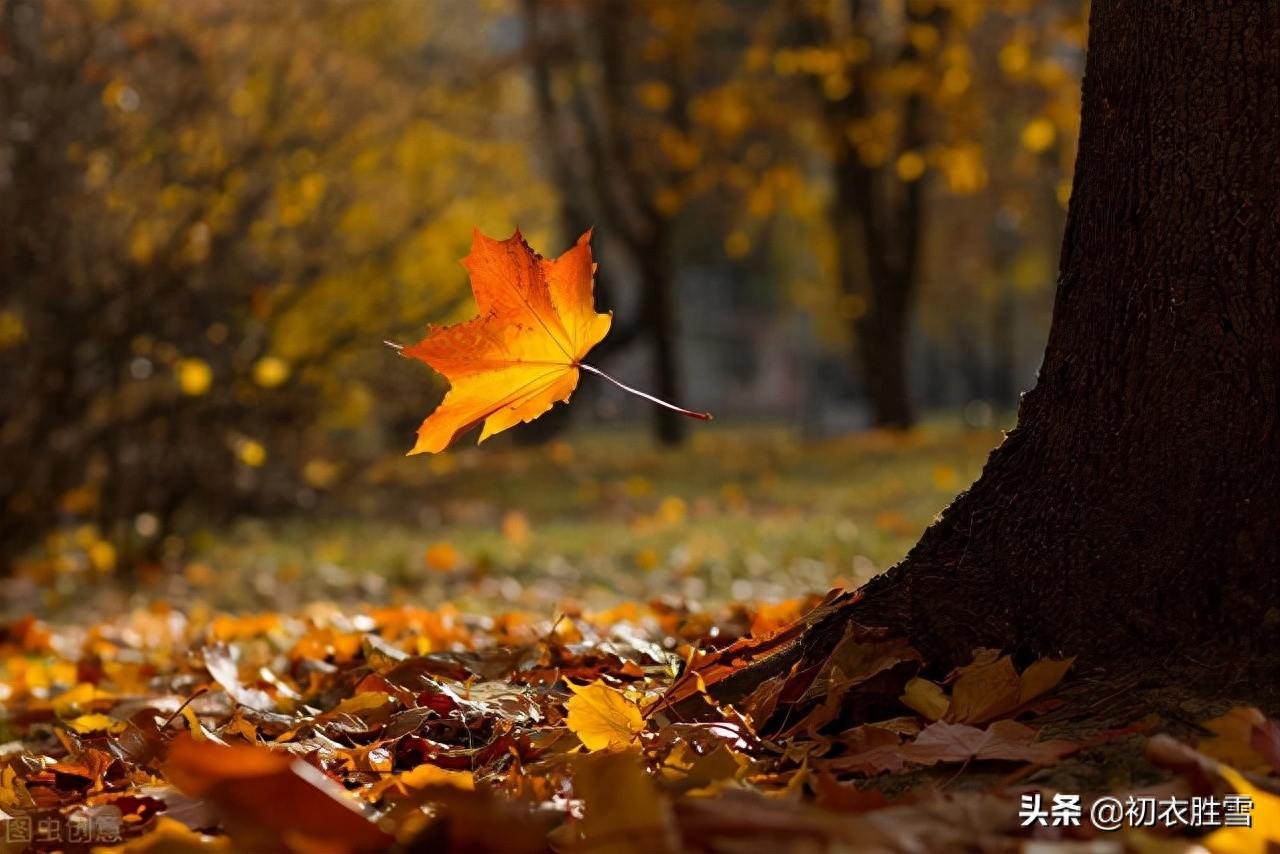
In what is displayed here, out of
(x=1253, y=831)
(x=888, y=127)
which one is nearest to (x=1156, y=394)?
(x=1253, y=831)

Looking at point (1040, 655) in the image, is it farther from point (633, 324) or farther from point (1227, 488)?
point (633, 324)

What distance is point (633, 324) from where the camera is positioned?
61.4ft

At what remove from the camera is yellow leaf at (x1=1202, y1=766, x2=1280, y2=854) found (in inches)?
49.1

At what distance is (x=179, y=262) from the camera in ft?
22.7

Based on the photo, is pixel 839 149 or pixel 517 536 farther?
pixel 839 149

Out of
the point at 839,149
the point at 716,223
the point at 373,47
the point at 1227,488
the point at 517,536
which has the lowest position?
the point at 1227,488

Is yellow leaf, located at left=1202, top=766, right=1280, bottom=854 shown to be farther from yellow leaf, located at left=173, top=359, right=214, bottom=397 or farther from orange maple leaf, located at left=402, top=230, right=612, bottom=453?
yellow leaf, located at left=173, top=359, right=214, bottom=397

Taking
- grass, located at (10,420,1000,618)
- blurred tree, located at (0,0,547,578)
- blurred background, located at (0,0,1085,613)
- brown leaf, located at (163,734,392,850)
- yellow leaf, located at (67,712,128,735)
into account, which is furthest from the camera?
blurred background, located at (0,0,1085,613)

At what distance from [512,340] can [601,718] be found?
0.55 m

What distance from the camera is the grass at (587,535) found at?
222 inches

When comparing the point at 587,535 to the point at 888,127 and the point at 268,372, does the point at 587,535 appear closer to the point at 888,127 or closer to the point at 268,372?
the point at 268,372

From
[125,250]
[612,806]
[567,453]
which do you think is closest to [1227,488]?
[612,806]

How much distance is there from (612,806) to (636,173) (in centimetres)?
1647

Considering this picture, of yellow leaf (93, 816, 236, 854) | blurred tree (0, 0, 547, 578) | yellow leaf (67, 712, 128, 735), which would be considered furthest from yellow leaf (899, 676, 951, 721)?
blurred tree (0, 0, 547, 578)
